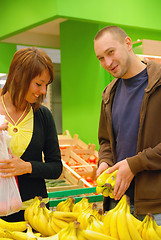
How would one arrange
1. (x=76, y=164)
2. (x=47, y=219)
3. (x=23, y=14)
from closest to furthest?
(x=47, y=219) → (x=76, y=164) → (x=23, y=14)

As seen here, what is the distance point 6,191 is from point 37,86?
2.00ft

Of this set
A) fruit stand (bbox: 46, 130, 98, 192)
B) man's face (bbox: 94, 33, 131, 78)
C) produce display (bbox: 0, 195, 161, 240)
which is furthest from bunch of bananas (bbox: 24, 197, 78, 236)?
fruit stand (bbox: 46, 130, 98, 192)

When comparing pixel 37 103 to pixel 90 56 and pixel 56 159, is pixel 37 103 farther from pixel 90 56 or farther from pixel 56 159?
pixel 90 56

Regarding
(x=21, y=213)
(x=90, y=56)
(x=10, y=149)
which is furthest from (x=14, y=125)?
(x=90, y=56)

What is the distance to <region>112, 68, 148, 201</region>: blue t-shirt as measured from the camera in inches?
74.4

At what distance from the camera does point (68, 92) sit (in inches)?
265

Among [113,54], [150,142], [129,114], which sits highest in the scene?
[113,54]

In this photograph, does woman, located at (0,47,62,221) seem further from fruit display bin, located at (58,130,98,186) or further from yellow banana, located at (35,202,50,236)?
fruit display bin, located at (58,130,98,186)

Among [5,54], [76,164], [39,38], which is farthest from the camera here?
[5,54]

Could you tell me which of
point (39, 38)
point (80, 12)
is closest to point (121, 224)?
point (80, 12)

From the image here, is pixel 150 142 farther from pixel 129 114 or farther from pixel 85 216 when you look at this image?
pixel 85 216

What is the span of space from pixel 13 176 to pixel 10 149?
15 cm

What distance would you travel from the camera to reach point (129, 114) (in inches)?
75.7

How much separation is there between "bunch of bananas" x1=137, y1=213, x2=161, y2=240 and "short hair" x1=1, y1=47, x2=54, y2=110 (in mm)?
989
